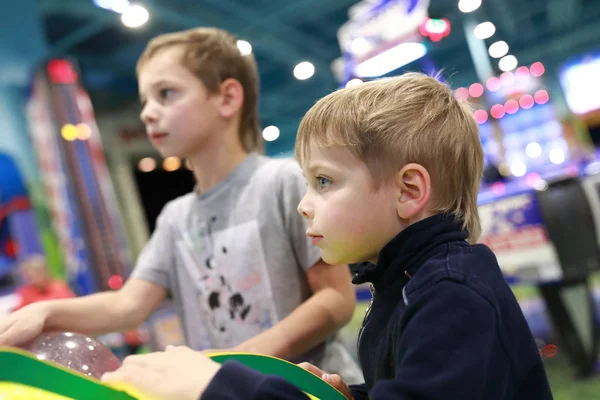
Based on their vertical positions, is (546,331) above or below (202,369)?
below

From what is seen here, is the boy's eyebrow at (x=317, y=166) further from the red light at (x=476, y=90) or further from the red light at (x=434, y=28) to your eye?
the red light at (x=476, y=90)

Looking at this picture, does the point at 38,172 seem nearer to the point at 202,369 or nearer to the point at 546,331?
the point at 546,331

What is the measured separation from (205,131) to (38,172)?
14.3 ft

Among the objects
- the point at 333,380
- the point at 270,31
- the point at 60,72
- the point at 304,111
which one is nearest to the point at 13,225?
the point at 60,72

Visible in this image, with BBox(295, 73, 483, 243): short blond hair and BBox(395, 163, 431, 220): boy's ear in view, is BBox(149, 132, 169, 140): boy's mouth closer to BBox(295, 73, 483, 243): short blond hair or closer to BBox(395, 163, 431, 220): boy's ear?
BBox(295, 73, 483, 243): short blond hair

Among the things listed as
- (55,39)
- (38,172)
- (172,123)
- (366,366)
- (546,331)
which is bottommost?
(546,331)

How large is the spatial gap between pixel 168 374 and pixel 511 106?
6.66 meters

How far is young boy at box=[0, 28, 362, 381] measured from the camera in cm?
101

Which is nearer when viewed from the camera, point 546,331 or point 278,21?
point 546,331

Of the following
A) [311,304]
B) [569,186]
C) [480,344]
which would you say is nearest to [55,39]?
[569,186]

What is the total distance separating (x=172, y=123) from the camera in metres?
1.11

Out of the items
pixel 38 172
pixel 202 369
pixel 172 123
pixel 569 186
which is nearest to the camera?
pixel 202 369

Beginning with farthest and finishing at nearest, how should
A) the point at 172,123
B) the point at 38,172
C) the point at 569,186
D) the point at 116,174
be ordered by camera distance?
the point at 116,174 < the point at 38,172 < the point at 569,186 < the point at 172,123

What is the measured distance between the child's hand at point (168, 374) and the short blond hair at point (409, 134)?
313mm
